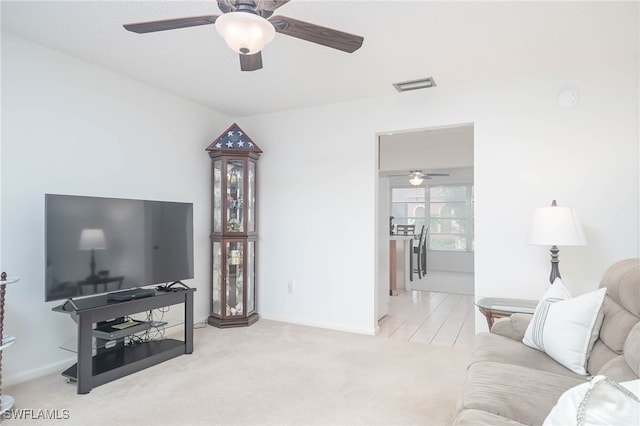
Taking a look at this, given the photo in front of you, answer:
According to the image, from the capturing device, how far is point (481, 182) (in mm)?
3400

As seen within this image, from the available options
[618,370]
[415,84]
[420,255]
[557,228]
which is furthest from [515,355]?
[420,255]

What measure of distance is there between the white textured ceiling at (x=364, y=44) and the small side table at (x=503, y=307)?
6.39 ft

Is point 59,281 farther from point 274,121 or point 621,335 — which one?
point 621,335

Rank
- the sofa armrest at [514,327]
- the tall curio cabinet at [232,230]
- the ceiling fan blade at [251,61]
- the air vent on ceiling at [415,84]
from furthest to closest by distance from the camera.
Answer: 1. the tall curio cabinet at [232,230]
2. the air vent on ceiling at [415,84]
3. the sofa armrest at [514,327]
4. the ceiling fan blade at [251,61]

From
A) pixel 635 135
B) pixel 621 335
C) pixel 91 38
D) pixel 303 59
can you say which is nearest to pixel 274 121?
pixel 303 59

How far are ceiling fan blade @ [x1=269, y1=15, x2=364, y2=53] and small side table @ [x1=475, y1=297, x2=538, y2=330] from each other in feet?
7.23

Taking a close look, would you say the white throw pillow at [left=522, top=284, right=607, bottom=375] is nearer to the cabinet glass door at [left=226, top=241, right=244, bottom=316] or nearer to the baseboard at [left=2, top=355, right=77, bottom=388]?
the cabinet glass door at [left=226, top=241, right=244, bottom=316]

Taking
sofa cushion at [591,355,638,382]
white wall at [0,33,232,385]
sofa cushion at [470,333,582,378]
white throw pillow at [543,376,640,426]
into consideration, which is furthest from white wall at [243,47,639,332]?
white throw pillow at [543,376,640,426]

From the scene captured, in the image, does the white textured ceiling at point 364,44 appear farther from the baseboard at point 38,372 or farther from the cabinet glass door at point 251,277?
the baseboard at point 38,372

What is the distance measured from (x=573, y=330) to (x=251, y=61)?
7.47 feet

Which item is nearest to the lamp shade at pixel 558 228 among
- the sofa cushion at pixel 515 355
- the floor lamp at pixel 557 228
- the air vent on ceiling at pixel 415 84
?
the floor lamp at pixel 557 228

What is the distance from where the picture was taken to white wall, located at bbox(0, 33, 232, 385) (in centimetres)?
262

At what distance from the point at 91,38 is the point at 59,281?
1759 millimetres

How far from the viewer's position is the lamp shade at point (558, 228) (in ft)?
8.73
